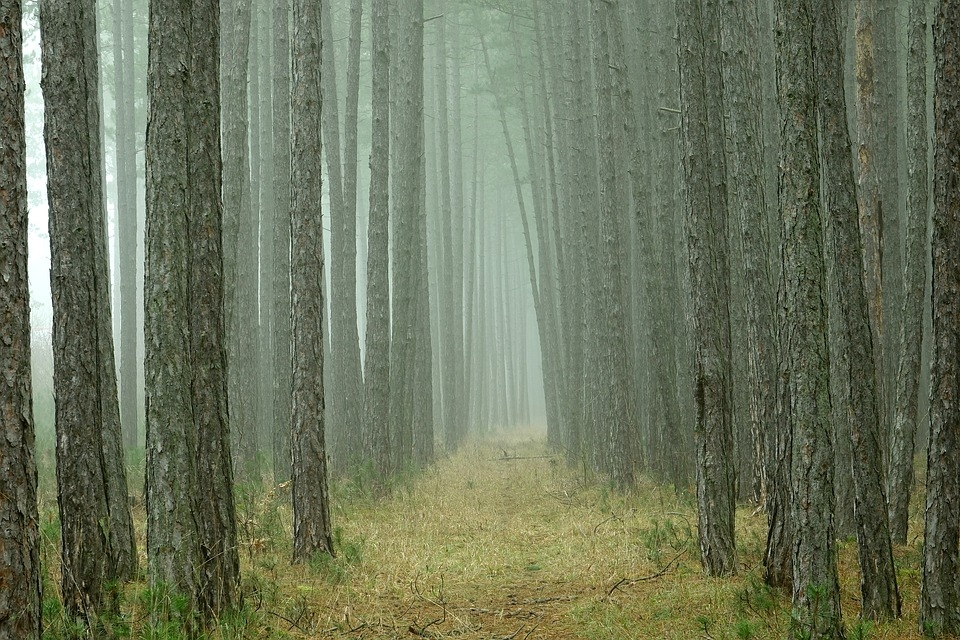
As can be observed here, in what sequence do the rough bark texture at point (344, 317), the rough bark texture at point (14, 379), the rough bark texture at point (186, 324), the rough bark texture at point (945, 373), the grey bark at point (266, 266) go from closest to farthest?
the rough bark texture at point (14, 379) < the rough bark texture at point (945, 373) < the rough bark texture at point (186, 324) < the rough bark texture at point (344, 317) < the grey bark at point (266, 266)

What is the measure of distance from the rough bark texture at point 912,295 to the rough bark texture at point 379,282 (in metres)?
6.57

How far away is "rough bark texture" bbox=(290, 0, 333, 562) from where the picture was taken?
7.63 meters

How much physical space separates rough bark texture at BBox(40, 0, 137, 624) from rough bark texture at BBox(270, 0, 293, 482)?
6940 mm

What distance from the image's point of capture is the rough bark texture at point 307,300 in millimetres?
7629

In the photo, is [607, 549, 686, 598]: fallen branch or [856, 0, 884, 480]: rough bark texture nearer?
[607, 549, 686, 598]: fallen branch

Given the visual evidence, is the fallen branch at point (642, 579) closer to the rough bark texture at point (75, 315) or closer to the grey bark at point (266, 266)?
the rough bark texture at point (75, 315)

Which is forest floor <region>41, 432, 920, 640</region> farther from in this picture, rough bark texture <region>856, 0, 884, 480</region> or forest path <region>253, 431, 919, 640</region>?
rough bark texture <region>856, 0, 884, 480</region>

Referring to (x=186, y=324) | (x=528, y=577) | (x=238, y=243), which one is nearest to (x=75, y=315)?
(x=186, y=324)

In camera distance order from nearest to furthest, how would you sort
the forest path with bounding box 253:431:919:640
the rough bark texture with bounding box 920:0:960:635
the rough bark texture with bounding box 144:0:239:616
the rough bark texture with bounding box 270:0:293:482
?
the rough bark texture with bounding box 920:0:960:635 < the rough bark texture with bounding box 144:0:239:616 < the forest path with bounding box 253:431:919:640 < the rough bark texture with bounding box 270:0:293:482

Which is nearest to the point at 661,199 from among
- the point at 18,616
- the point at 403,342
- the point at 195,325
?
the point at 403,342

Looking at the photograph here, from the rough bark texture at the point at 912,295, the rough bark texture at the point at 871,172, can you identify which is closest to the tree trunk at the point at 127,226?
the rough bark texture at the point at 871,172

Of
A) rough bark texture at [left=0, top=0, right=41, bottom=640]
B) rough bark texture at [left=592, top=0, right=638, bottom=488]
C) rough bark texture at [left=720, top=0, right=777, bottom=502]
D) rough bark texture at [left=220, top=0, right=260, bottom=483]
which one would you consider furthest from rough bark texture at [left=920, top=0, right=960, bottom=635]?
rough bark texture at [left=592, top=0, right=638, bottom=488]

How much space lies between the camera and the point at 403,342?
43.3 feet

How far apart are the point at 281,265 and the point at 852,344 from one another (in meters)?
8.71
